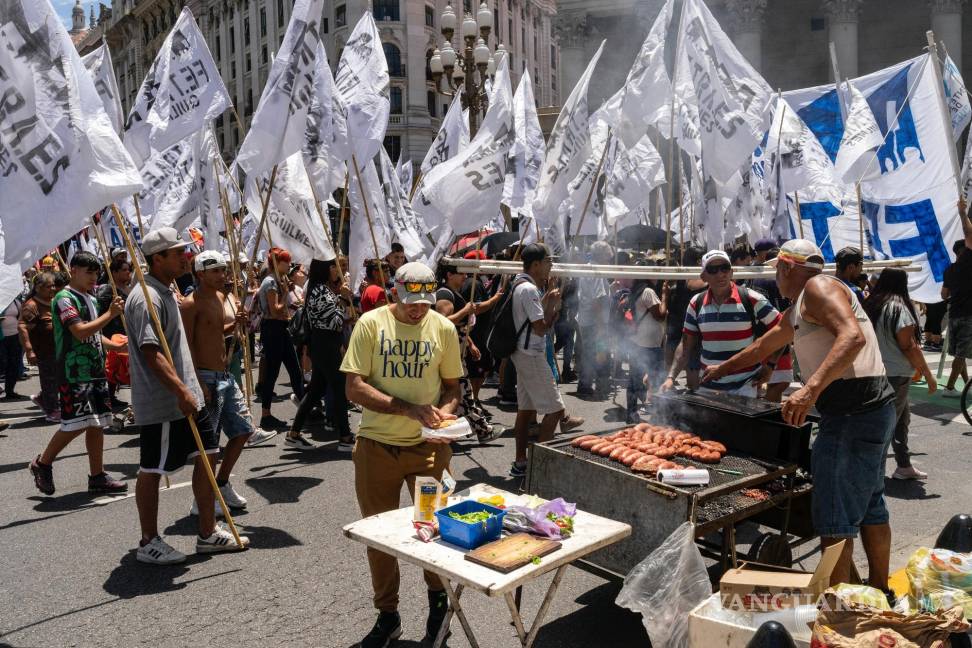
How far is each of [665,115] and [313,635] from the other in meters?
5.71

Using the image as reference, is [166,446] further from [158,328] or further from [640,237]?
[640,237]

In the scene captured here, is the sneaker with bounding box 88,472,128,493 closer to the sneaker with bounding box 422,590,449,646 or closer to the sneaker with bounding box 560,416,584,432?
the sneaker with bounding box 422,590,449,646

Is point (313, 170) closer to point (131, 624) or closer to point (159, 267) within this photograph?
point (159, 267)

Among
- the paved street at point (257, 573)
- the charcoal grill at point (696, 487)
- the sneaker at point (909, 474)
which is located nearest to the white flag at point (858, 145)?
the paved street at point (257, 573)

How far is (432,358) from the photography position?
4.13 meters

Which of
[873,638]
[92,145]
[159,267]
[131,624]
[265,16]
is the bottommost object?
[131,624]

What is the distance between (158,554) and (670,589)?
3153mm

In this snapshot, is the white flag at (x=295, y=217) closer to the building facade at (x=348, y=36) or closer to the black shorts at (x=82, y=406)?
the black shorts at (x=82, y=406)

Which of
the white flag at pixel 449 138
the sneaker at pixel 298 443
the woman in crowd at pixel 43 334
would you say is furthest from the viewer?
the white flag at pixel 449 138

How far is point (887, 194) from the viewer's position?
983 centimetres

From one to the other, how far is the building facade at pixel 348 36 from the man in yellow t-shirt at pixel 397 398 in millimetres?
41810

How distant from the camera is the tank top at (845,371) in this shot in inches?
161

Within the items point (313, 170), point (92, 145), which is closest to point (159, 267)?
point (92, 145)

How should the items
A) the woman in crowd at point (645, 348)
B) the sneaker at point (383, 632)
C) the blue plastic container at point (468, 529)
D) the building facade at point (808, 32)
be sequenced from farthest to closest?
1. the building facade at point (808, 32)
2. the woman in crowd at point (645, 348)
3. the sneaker at point (383, 632)
4. the blue plastic container at point (468, 529)
